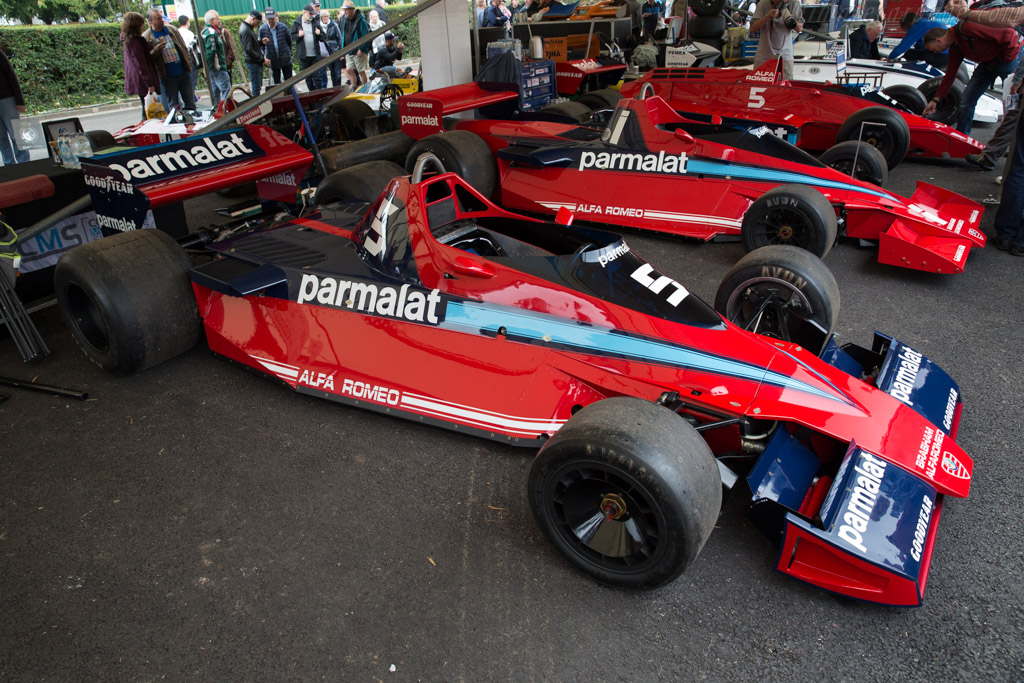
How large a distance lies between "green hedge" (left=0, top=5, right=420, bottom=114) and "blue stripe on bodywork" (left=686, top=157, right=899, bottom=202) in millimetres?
12540

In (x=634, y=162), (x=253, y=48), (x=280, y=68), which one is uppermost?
(x=253, y=48)

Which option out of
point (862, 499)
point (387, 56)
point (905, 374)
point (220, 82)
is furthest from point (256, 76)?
point (862, 499)

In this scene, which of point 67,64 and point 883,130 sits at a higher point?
point 67,64

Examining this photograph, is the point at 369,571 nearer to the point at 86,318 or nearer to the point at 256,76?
the point at 86,318

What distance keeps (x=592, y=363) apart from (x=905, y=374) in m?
1.59

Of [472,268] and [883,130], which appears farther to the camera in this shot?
[883,130]

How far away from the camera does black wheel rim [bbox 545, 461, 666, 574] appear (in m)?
2.45

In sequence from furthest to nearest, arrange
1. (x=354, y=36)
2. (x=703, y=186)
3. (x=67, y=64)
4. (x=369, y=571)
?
(x=67, y=64)
(x=354, y=36)
(x=703, y=186)
(x=369, y=571)

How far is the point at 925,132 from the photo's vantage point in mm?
8180

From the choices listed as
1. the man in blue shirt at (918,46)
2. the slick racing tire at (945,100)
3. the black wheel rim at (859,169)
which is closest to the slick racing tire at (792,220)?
the black wheel rim at (859,169)

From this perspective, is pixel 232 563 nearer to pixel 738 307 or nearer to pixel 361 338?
pixel 361 338

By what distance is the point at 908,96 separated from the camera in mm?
9773

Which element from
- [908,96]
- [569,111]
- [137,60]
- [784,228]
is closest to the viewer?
[784,228]

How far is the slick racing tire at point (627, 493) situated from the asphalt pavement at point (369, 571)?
0.18m
